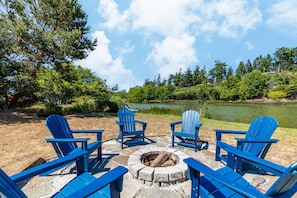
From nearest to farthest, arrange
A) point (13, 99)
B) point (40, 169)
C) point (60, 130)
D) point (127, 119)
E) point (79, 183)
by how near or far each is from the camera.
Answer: point (40, 169), point (79, 183), point (60, 130), point (127, 119), point (13, 99)

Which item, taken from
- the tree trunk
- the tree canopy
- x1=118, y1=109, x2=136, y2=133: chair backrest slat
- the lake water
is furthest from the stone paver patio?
the tree trunk

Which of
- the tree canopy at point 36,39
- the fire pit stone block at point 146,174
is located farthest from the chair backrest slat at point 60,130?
the tree canopy at point 36,39

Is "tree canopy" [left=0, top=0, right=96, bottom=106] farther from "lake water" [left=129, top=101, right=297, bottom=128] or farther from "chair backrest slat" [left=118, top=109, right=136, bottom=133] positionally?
"lake water" [left=129, top=101, right=297, bottom=128]

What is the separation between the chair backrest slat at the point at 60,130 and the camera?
7.32 feet

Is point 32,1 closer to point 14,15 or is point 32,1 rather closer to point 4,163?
point 14,15

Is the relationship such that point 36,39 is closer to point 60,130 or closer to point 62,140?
point 60,130

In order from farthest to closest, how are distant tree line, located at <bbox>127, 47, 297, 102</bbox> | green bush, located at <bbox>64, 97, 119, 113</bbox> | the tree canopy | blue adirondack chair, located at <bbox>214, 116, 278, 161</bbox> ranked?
distant tree line, located at <bbox>127, 47, 297, 102</bbox> → green bush, located at <bbox>64, 97, 119, 113</bbox> → the tree canopy → blue adirondack chair, located at <bbox>214, 116, 278, 161</bbox>

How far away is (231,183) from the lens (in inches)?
45.4

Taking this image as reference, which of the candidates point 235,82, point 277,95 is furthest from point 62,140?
point 235,82

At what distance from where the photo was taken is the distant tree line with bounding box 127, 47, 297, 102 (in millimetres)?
30609

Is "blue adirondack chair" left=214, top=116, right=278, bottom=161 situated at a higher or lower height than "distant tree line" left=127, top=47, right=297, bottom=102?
lower

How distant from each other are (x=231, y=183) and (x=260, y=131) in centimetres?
172

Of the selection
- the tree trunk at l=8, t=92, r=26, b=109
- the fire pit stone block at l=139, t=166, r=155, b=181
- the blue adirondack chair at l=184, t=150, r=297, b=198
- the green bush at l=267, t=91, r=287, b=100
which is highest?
the green bush at l=267, t=91, r=287, b=100

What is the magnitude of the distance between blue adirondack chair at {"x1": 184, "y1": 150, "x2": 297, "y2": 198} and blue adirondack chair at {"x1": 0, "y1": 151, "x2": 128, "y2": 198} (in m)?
0.61
